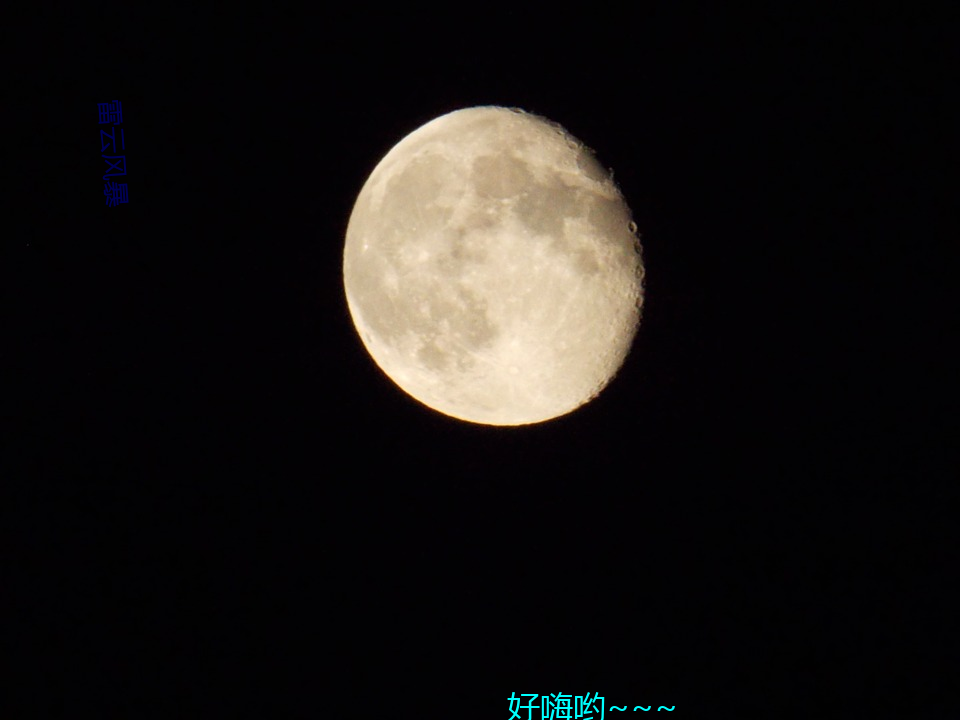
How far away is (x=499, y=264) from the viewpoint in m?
3.90

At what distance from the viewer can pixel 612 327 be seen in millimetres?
4211

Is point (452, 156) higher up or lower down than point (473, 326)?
higher up

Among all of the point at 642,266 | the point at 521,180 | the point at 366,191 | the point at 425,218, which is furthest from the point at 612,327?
the point at 366,191

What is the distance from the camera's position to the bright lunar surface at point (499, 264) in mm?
3918

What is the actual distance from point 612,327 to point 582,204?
2.52ft

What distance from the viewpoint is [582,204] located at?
404 centimetres

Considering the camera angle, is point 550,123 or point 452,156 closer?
point 452,156

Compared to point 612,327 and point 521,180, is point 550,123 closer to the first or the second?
point 521,180

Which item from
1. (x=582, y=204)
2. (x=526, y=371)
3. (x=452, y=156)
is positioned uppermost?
(x=452, y=156)

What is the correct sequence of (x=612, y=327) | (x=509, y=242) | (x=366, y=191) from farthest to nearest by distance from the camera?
(x=366, y=191), (x=612, y=327), (x=509, y=242)

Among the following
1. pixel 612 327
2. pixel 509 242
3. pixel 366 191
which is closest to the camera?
pixel 509 242

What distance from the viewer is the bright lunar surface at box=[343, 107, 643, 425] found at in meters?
3.92

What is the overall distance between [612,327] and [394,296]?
1360 mm

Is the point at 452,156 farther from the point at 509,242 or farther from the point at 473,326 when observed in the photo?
the point at 473,326
